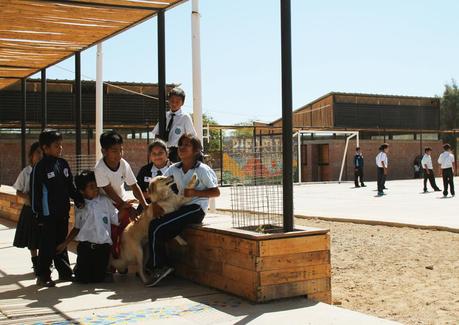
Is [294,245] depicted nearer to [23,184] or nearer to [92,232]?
[92,232]

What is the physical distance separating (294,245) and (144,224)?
5.73 feet

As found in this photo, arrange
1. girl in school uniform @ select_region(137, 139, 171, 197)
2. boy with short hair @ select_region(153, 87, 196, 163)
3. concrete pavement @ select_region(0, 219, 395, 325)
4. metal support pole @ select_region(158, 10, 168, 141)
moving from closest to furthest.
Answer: concrete pavement @ select_region(0, 219, 395, 325) → girl in school uniform @ select_region(137, 139, 171, 197) → boy with short hair @ select_region(153, 87, 196, 163) → metal support pole @ select_region(158, 10, 168, 141)

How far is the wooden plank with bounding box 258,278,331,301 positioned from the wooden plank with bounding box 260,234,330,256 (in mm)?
282

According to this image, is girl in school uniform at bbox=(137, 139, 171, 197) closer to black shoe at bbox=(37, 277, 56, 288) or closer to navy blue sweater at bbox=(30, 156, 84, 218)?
navy blue sweater at bbox=(30, 156, 84, 218)

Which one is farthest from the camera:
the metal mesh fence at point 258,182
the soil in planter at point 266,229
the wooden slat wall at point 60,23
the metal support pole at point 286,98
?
the wooden slat wall at point 60,23

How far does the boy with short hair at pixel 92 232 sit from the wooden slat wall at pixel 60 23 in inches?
94.5

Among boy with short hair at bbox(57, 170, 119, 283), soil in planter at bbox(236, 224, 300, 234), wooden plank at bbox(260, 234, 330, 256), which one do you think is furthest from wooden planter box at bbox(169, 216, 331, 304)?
boy with short hair at bbox(57, 170, 119, 283)

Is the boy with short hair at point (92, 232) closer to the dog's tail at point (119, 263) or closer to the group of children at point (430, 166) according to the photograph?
the dog's tail at point (119, 263)

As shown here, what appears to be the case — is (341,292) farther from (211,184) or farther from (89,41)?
(89,41)

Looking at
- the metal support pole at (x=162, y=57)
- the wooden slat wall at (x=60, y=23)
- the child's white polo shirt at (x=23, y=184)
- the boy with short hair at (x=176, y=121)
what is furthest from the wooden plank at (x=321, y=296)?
the wooden slat wall at (x=60, y=23)

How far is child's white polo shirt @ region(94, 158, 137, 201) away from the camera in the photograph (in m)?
6.29

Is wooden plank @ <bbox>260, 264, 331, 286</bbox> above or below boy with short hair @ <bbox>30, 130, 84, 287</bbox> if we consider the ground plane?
below

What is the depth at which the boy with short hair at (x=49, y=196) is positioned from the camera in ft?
19.8

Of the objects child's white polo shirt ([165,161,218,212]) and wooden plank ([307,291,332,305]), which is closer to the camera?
wooden plank ([307,291,332,305])
